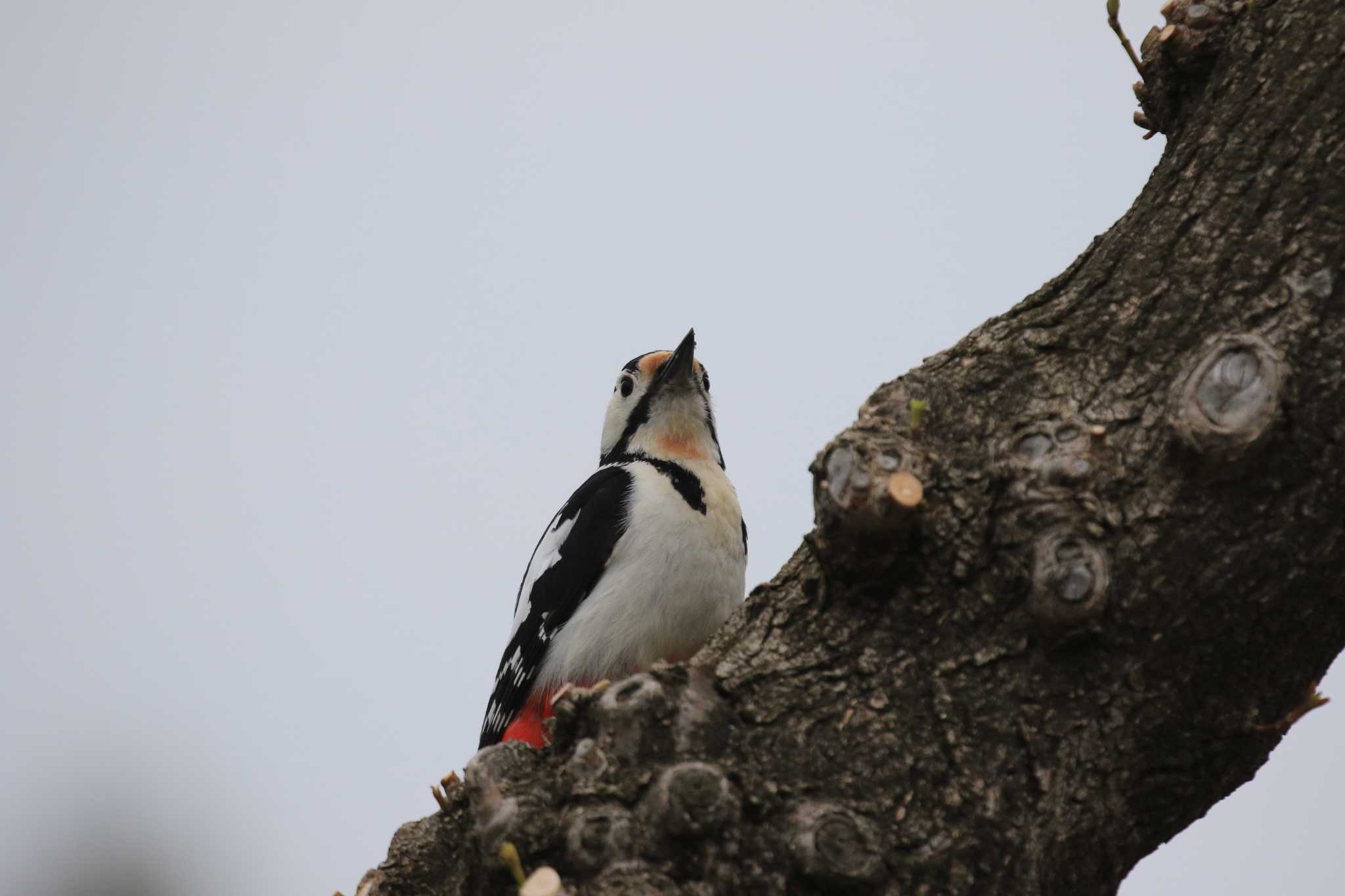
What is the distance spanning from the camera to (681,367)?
4.62m

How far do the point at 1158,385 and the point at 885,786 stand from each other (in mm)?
811

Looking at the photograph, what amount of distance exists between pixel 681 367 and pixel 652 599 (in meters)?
1.14

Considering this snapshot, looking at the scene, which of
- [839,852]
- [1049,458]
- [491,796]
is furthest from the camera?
[491,796]

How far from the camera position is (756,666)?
7.15 ft

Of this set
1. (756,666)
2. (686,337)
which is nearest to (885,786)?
(756,666)

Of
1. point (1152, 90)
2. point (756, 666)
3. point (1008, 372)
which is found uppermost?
point (1152, 90)

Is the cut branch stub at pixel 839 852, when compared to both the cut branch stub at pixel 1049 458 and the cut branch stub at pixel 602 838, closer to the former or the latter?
the cut branch stub at pixel 602 838

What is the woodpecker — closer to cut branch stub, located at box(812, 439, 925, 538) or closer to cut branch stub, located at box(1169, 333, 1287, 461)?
cut branch stub, located at box(812, 439, 925, 538)

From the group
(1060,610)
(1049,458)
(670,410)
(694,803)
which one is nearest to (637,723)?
(694,803)

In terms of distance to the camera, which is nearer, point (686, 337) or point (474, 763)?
point (474, 763)

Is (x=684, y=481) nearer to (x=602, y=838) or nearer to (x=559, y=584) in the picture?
(x=559, y=584)

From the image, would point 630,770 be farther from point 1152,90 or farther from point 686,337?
point 686,337

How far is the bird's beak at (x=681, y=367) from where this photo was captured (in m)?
4.59

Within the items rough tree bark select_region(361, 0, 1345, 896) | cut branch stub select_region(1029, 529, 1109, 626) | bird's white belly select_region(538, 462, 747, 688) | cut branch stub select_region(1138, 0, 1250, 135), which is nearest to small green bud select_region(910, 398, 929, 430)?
rough tree bark select_region(361, 0, 1345, 896)
